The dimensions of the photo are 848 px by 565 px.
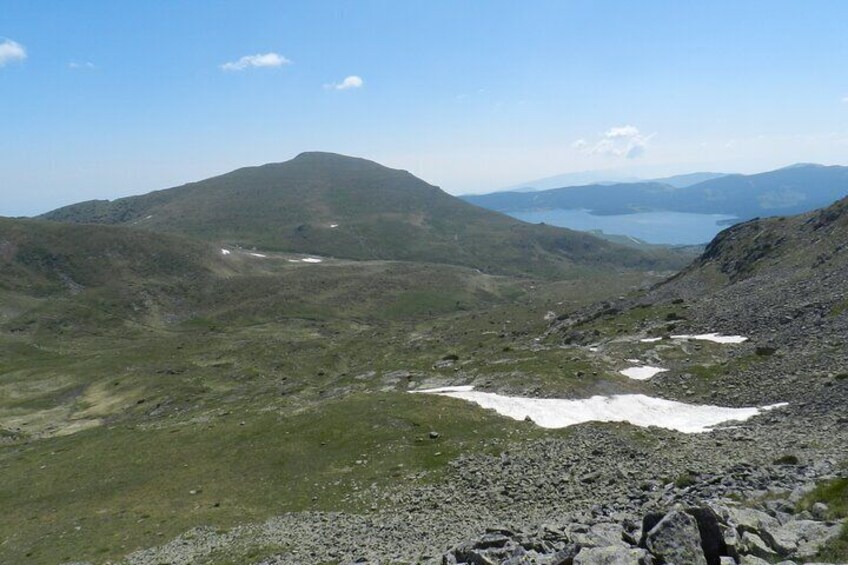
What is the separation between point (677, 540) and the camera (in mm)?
16016

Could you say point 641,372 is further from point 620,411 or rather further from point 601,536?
point 601,536

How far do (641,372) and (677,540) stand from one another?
42.8 metres

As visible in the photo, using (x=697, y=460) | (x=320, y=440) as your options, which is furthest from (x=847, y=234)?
(x=320, y=440)

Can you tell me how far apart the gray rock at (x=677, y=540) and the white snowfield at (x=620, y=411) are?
26227 millimetres

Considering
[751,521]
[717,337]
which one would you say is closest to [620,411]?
[717,337]

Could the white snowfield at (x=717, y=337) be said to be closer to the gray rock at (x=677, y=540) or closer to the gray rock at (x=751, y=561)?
the gray rock at (x=751, y=561)

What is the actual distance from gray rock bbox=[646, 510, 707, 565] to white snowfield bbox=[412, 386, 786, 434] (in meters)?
26.2

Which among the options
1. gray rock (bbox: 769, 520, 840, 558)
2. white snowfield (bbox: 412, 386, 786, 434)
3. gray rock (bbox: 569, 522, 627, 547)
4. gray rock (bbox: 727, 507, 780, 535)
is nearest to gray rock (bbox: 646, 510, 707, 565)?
gray rock (bbox: 569, 522, 627, 547)

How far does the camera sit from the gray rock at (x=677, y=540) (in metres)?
15.7

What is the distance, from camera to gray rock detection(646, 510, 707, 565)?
51.4ft

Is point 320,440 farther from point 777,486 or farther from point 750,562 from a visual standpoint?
point 750,562

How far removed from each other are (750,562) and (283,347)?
119902 millimetres

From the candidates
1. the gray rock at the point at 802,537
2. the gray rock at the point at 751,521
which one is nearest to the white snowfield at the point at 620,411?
the gray rock at the point at 751,521

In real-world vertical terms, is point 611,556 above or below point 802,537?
above
